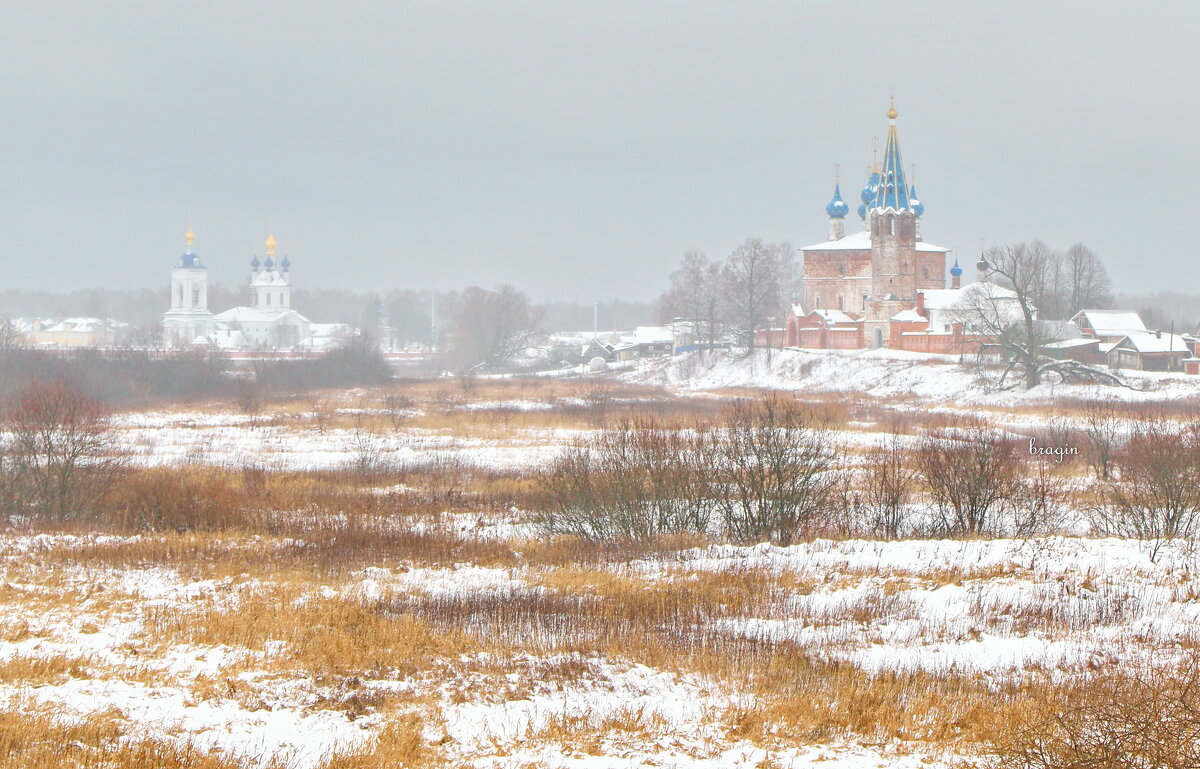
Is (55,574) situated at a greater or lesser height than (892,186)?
lesser

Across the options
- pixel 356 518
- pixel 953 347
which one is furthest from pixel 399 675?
pixel 953 347

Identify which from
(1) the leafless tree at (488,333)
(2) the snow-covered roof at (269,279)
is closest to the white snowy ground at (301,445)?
(1) the leafless tree at (488,333)

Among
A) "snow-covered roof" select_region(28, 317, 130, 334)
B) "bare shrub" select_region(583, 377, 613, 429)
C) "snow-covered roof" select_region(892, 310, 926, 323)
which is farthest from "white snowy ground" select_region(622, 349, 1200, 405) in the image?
"snow-covered roof" select_region(28, 317, 130, 334)

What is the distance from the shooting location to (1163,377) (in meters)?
41.6

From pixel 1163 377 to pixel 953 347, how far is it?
15678 millimetres

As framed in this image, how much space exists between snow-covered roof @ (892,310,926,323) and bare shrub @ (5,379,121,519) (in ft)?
166

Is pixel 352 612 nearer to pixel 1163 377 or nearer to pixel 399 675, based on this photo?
pixel 399 675

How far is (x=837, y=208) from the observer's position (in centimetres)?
7481

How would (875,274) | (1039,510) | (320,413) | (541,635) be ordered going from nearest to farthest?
(541,635) < (1039,510) < (320,413) < (875,274)

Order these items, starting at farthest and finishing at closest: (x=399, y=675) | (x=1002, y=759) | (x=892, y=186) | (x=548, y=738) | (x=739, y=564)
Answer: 1. (x=892, y=186)
2. (x=739, y=564)
3. (x=399, y=675)
4. (x=548, y=738)
5. (x=1002, y=759)

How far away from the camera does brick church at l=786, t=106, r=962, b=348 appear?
215 feet

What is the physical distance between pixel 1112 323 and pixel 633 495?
4691cm

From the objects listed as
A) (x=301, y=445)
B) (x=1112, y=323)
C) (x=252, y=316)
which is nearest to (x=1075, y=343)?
(x=1112, y=323)

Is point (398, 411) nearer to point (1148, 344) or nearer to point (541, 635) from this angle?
point (541, 635)
